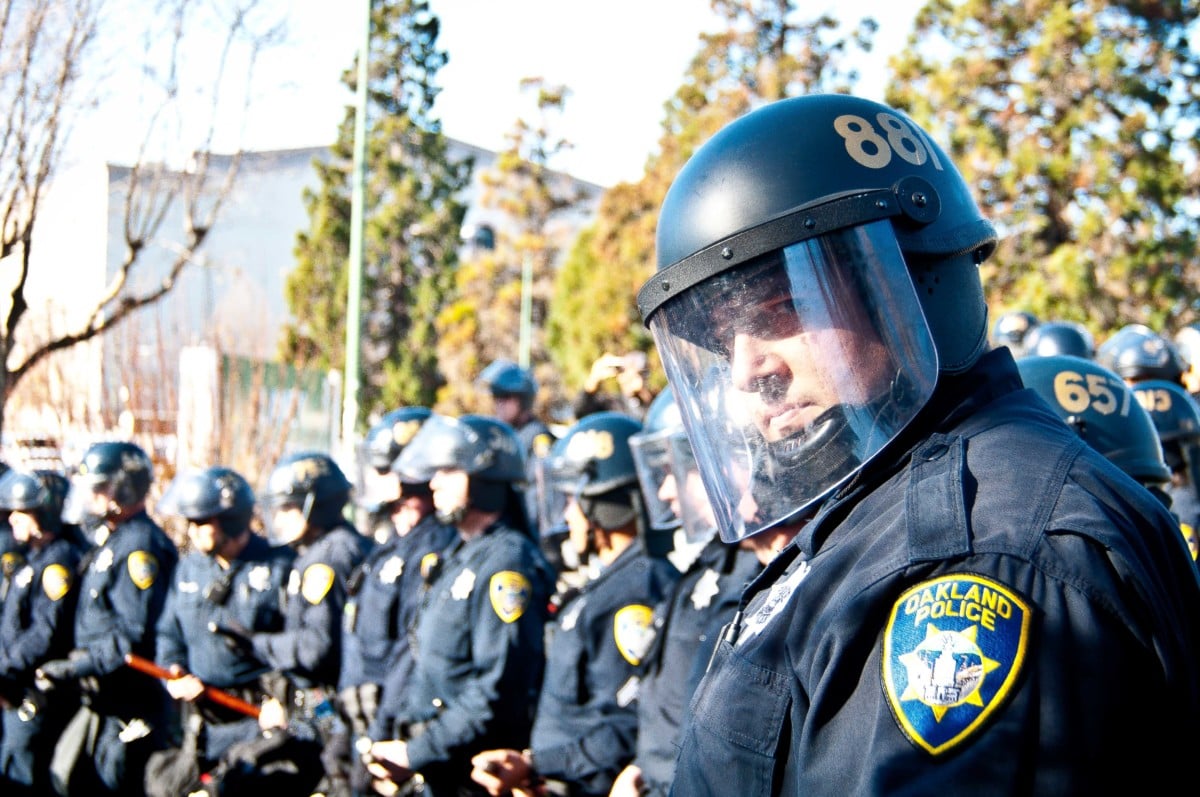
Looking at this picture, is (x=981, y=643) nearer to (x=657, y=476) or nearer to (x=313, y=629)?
(x=657, y=476)

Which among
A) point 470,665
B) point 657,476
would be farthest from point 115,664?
point 657,476

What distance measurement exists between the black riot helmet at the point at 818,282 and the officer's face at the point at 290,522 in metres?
5.66

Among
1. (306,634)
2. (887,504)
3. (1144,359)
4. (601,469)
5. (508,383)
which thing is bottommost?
(306,634)

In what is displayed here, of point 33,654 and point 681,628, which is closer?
point 681,628

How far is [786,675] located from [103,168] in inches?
424

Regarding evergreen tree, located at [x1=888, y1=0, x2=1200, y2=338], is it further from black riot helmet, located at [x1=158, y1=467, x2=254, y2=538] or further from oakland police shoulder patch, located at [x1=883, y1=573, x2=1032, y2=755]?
oakland police shoulder patch, located at [x1=883, y1=573, x2=1032, y2=755]

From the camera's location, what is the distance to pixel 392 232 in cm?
2970

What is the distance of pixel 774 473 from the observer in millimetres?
1912

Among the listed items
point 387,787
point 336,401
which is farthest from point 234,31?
point 387,787

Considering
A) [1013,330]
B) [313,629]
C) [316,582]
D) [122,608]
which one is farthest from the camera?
[1013,330]

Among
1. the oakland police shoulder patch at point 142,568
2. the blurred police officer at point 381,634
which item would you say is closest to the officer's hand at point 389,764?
the blurred police officer at point 381,634

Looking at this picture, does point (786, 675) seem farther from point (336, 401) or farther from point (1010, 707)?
point (336, 401)

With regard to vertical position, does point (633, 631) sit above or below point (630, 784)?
above

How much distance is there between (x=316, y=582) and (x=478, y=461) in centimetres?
149
